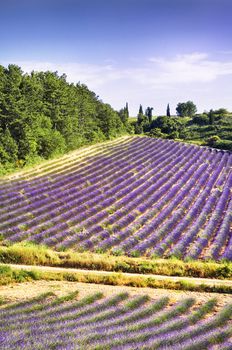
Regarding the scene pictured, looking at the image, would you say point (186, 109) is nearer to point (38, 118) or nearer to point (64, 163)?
point (38, 118)

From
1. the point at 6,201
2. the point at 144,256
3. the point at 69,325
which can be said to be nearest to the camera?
the point at 69,325

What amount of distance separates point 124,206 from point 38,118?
70.1 ft

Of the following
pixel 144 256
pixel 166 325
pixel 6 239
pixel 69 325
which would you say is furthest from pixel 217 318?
pixel 6 239

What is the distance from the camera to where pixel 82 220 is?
82.2 ft

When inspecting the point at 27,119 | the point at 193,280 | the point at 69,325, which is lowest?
the point at 193,280

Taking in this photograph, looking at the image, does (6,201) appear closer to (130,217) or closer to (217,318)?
(130,217)

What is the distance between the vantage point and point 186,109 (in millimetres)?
142375

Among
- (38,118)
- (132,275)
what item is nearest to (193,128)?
(38,118)

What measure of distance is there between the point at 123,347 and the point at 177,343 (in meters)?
1.51

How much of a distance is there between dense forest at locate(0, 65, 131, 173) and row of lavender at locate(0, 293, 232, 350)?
25.5 meters

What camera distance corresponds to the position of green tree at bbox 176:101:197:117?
14175 cm

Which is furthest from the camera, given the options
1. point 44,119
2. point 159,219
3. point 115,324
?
point 44,119

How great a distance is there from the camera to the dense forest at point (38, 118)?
39.1 m

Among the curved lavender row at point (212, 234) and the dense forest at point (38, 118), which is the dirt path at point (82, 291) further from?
the dense forest at point (38, 118)
